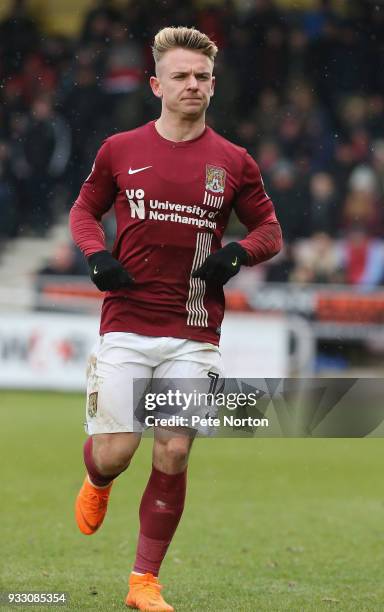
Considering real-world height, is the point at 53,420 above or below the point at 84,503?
below

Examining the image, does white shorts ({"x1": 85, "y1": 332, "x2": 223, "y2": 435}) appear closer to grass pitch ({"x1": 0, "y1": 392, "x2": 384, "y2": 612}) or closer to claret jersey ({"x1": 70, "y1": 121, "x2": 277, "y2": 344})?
claret jersey ({"x1": 70, "y1": 121, "x2": 277, "y2": 344})

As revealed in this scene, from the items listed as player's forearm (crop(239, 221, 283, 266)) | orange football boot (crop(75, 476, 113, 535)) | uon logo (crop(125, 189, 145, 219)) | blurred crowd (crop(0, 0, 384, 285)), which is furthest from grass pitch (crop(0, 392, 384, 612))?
blurred crowd (crop(0, 0, 384, 285))

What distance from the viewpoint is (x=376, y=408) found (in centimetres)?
571

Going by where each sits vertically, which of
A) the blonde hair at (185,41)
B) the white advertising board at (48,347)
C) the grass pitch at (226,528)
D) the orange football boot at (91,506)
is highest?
the blonde hair at (185,41)

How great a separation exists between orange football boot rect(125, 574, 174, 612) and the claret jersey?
0.98m

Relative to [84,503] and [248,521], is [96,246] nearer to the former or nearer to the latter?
[84,503]

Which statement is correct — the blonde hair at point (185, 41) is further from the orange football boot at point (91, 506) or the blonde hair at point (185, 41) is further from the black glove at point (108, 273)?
the orange football boot at point (91, 506)

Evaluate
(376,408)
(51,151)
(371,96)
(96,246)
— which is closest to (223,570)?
(376,408)

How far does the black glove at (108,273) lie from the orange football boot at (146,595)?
117cm

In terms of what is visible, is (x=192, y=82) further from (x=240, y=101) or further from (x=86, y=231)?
(x=240, y=101)

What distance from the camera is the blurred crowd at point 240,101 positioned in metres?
17.0

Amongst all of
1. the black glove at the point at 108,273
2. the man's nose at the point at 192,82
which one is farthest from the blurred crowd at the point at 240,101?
the black glove at the point at 108,273

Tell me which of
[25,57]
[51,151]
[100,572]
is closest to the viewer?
[100,572]

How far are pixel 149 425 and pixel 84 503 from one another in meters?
0.57
